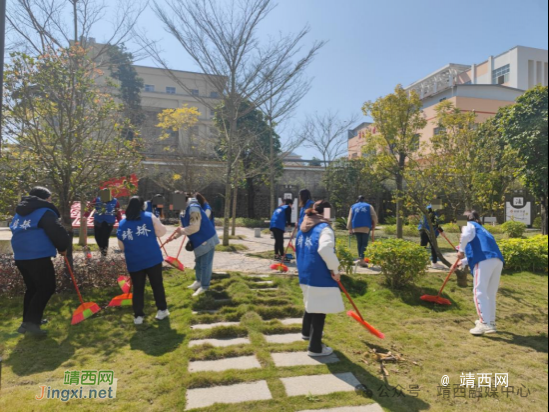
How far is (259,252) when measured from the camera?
9859mm

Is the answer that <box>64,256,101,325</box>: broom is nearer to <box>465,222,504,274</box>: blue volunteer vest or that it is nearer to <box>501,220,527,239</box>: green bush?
<box>465,222,504,274</box>: blue volunteer vest

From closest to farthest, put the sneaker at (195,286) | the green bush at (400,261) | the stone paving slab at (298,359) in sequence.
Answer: the stone paving slab at (298,359)
the sneaker at (195,286)
the green bush at (400,261)

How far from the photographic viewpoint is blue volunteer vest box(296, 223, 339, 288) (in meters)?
3.66

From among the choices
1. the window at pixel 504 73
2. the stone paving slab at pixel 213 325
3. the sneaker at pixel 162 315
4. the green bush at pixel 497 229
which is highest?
the window at pixel 504 73

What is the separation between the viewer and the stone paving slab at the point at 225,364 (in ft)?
11.2

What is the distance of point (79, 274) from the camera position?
578cm

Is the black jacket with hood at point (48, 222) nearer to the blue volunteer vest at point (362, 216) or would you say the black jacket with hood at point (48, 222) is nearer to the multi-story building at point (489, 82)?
the multi-story building at point (489, 82)

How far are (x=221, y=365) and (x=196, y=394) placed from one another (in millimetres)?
534

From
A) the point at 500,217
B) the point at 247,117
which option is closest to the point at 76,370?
the point at 500,217

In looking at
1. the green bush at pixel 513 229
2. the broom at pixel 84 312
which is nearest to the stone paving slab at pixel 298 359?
the broom at pixel 84 312

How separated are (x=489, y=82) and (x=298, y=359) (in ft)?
35.9

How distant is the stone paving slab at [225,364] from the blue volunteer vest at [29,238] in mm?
2409

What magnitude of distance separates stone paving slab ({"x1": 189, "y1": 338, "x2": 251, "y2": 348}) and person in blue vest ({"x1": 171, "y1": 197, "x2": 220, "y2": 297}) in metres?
1.43

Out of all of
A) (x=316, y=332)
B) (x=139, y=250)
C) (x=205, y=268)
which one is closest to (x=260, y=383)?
(x=316, y=332)
